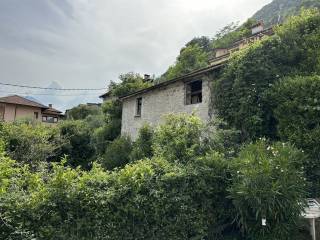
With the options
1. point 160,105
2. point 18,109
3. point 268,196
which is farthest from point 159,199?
point 18,109

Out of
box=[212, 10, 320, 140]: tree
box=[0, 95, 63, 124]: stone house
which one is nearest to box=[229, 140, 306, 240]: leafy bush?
box=[212, 10, 320, 140]: tree

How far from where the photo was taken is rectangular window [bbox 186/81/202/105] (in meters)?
16.6

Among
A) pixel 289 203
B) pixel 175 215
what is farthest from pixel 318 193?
pixel 175 215

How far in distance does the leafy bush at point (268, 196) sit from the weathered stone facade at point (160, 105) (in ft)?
21.1

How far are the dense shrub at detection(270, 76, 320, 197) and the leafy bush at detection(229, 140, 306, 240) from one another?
2.19 m

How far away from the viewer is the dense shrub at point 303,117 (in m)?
9.53

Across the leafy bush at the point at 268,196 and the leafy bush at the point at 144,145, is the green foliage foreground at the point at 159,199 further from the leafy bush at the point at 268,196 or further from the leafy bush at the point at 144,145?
the leafy bush at the point at 144,145

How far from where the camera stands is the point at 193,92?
650 inches

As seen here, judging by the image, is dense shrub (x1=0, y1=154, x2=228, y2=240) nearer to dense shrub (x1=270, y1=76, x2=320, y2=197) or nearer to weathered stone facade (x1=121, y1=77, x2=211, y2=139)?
dense shrub (x1=270, y1=76, x2=320, y2=197)

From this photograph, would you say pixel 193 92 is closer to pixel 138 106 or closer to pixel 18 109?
pixel 138 106

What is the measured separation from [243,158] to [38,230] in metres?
5.36

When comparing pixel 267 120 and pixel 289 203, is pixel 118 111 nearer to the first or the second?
pixel 267 120

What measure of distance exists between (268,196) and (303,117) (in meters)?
4.29

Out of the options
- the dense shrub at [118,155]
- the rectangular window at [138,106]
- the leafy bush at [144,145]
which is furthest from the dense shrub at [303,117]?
the rectangular window at [138,106]
